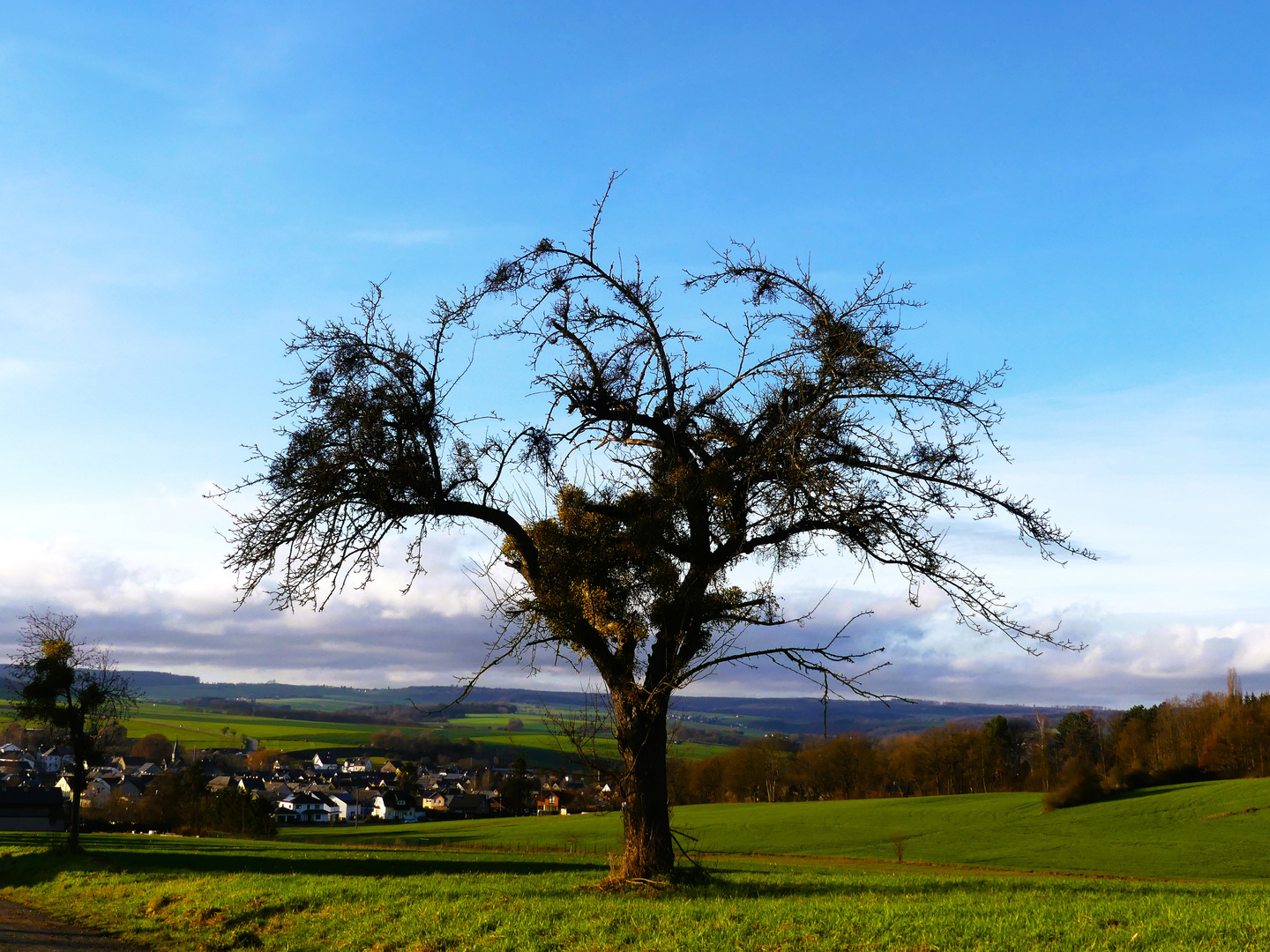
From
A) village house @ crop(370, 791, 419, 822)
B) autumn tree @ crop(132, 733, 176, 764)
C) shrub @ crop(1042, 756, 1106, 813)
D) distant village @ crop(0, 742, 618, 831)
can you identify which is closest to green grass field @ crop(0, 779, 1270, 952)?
distant village @ crop(0, 742, 618, 831)

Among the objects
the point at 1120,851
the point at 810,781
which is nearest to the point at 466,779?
the point at 810,781

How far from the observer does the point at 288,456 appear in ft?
32.3

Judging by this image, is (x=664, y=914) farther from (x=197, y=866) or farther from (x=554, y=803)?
(x=554, y=803)

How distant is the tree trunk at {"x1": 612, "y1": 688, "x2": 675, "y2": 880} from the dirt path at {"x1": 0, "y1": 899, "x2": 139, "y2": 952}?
5490 mm

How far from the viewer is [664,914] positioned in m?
8.06

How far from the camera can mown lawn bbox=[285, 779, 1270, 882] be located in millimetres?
40000

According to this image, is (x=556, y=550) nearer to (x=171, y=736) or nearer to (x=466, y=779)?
(x=466, y=779)

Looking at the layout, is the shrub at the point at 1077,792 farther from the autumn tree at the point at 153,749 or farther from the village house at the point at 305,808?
the autumn tree at the point at 153,749

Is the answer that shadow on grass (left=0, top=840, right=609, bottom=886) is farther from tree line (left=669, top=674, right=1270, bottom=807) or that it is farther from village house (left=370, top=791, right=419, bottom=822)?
village house (left=370, top=791, right=419, bottom=822)

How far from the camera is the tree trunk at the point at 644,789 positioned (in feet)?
31.2

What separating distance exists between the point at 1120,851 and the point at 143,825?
57.5 meters

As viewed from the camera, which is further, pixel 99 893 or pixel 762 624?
pixel 99 893

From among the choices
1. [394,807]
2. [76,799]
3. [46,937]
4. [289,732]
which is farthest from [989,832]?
[289,732]

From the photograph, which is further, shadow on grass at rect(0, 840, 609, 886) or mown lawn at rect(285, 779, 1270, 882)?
mown lawn at rect(285, 779, 1270, 882)
